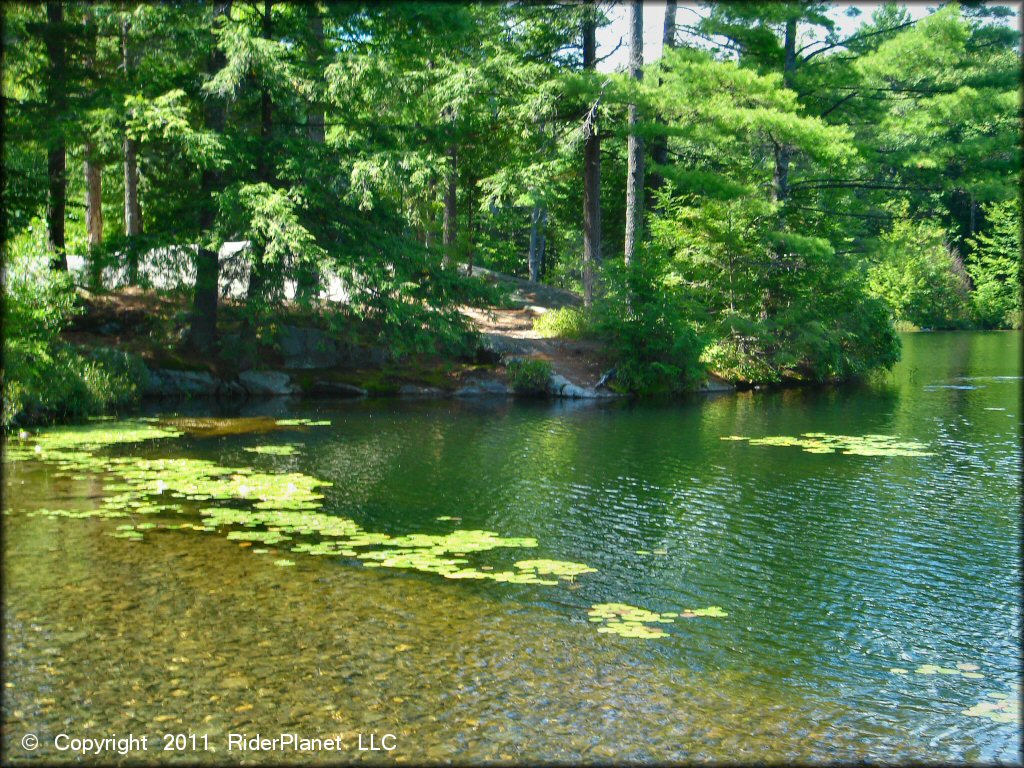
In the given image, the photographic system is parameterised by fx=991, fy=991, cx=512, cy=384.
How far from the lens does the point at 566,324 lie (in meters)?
23.1

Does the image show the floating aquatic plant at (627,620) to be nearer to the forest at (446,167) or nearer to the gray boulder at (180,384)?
the forest at (446,167)

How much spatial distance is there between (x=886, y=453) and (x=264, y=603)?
9.65 m

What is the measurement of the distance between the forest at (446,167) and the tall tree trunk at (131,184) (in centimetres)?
8

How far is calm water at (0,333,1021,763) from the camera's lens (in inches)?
206

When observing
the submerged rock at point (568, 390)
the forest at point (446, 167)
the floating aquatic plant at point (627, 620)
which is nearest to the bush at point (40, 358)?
the forest at point (446, 167)

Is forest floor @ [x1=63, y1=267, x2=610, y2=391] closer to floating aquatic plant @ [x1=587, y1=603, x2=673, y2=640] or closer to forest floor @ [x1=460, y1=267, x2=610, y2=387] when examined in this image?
forest floor @ [x1=460, y1=267, x2=610, y2=387]

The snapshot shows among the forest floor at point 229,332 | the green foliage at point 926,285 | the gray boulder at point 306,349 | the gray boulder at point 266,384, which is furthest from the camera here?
the green foliage at point 926,285

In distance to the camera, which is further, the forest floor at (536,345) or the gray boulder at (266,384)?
the forest floor at (536,345)

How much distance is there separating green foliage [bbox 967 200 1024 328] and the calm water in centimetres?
1927

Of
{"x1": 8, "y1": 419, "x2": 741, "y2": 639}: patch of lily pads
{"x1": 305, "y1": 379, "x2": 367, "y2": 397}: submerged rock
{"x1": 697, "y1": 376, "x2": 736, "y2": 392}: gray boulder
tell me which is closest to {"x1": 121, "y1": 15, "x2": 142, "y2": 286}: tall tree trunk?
{"x1": 305, "y1": 379, "x2": 367, "y2": 397}: submerged rock

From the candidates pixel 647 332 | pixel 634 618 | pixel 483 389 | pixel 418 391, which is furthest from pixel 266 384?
pixel 634 618

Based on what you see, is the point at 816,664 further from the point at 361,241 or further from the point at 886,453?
the point at 361,241

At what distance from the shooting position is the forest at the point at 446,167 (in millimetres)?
16531

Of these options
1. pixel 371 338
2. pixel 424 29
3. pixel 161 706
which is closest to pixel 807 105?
pixel 424 29
